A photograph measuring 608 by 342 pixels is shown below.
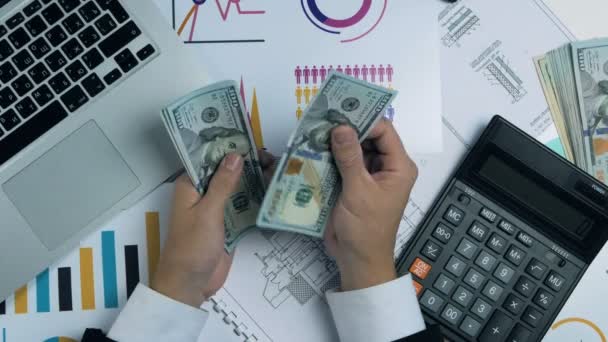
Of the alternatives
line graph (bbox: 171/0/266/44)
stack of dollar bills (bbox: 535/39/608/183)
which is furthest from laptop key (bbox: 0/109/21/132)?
stack of dollar bills (bbox: 535/39/608/183)

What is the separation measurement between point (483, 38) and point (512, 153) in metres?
0.16

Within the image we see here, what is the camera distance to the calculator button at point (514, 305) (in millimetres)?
705

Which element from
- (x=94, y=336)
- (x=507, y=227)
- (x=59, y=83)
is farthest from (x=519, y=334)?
(x=59, y=83)

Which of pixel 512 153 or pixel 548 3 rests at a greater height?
pixel 548 3

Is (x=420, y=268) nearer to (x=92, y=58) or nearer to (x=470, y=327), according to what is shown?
(x=470, y=327)

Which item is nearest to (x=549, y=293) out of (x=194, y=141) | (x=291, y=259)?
(x=291, y=259)

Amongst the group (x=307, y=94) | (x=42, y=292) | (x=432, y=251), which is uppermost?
(x=307, y=94)

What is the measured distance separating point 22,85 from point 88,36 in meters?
0.09

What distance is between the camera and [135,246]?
2.37ft

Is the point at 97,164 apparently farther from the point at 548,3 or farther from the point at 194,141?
the point at 548,3

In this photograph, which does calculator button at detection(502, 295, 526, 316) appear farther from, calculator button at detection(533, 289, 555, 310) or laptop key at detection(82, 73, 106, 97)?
laptop key at detection(82, 73, 106, 97)

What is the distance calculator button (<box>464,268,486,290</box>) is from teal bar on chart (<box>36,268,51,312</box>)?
512 mm

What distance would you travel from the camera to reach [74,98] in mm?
663

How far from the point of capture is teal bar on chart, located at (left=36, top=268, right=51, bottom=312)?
0.71 meters
